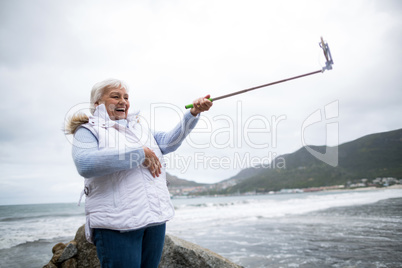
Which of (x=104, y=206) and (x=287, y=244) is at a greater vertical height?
(x=104, y=206)

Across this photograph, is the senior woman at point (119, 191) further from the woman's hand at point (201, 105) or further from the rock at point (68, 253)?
the rock at point (68, 253)

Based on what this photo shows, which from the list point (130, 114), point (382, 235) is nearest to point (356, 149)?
point (382, 235)

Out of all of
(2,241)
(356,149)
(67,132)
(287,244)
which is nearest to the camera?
(67,132)

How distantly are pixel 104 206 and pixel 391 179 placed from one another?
92204mm

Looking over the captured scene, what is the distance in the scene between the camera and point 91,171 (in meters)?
1.32

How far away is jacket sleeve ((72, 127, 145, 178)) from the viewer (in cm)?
132

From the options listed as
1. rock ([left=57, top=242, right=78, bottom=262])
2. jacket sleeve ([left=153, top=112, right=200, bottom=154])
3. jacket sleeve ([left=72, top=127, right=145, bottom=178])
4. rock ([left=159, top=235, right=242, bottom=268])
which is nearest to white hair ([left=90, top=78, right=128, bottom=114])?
jacket sleeve ([left=72, top=127, right=145, bottom=178])

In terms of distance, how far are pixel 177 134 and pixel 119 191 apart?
702 millimetres

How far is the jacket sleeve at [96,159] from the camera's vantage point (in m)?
1.32

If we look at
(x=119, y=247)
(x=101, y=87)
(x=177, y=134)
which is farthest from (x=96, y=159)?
(x=177, y=134)

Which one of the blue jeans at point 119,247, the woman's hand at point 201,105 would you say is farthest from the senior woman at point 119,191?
the woman's hand at point 201,105

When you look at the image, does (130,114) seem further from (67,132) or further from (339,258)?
(339,258)

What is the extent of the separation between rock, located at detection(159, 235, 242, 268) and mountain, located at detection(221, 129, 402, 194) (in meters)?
86.6

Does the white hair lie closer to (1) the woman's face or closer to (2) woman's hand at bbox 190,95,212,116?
(1) the woman's face
